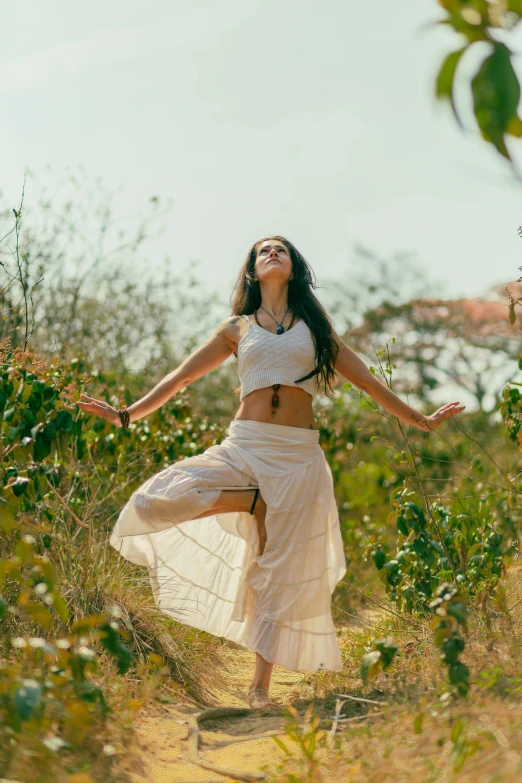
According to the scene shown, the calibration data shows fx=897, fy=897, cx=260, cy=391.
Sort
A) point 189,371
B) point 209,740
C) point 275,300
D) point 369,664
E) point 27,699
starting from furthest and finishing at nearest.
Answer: point 275,300, point 189,371, point 209,740, point 369,664, point 27,699

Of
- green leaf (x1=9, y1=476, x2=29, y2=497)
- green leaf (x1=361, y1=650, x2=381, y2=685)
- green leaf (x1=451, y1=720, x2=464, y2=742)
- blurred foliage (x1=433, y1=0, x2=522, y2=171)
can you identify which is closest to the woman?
green leaf (x1=9, y1=476, x2=29, y2=497)

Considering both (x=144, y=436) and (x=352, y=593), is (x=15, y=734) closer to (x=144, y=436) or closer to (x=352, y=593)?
(x=144, y=436)

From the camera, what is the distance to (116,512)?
534cm

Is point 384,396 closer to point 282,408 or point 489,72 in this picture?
point 282,408

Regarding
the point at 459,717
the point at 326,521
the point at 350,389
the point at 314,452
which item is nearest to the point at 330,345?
the point at 350,389

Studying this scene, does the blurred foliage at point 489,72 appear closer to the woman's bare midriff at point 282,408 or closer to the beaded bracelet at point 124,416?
the woman's bare midriff at point 282,408

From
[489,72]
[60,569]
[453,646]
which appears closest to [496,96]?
[489,72]

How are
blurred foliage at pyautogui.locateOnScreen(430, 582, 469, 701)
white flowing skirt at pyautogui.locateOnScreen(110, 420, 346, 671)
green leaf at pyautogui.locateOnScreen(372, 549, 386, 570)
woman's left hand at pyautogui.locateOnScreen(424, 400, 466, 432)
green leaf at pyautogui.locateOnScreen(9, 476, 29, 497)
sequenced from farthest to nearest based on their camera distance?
green leaf at pyautogui.locateOnScreen(372, 549, 386, 570) → woman's left hand at pyautogui.locateOnScreen(424, 400, 466, 432) → white flowing skirt at pyautogui.locateOnScreen(110, 420, 346, 671) → green leaf at pyautogui.locateOnScreen(9, 476, 29, 497) → blurred foliage at pyautogui.locateOnScreen(430, 582, 469, 701)

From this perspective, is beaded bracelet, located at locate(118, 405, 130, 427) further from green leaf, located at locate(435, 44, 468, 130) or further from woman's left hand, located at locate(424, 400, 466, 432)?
green leaf, located at locate(435, 44, 468, 130)

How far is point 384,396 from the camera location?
4328mm

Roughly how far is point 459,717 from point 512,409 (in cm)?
211

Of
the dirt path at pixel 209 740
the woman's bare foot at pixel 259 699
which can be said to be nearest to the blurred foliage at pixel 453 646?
the dirt path at pixel 209 740

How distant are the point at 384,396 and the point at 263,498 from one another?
2.55ft

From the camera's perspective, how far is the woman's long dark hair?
4.36 meters
